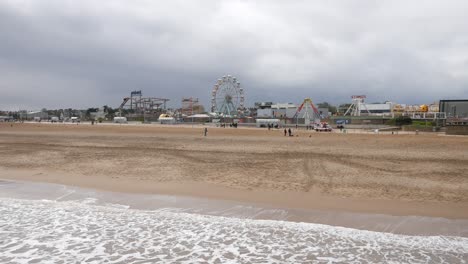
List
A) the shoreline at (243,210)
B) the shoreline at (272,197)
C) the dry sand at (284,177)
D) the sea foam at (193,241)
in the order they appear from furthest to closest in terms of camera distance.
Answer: the dry sand at (284,177), the shoreline at (272,197), the shoreline at (243,210), the sea foam at (193,241)

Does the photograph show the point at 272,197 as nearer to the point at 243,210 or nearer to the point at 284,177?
the point at 243,210

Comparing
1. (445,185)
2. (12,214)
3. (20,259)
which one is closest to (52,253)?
(20,259)

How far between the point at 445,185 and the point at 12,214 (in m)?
12.1

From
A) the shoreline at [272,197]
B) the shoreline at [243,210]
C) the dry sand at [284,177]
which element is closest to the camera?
the shoreline at [243,210]

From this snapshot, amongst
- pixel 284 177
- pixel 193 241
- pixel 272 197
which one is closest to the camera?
pixel 193 241

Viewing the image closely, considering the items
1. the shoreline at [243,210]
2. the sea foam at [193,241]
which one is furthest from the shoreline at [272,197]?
the sea foam at [193,241]

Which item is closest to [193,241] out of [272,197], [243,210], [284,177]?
[243,210]

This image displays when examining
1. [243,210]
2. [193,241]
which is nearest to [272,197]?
[243,210]

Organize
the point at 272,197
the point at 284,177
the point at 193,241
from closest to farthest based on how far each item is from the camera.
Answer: the point at 193,241 < the point at 272,197 < the point at 284,177

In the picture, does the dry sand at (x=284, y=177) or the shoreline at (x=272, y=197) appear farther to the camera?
the dry sand at (x=284, y=177)

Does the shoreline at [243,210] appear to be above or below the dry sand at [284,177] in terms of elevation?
below

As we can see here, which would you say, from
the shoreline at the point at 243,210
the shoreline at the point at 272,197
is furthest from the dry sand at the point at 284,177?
the shoreline at the point at 243,210

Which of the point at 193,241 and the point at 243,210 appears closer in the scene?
the point at 193,241

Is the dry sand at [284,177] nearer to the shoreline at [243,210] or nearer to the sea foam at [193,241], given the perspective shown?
the shoreline at [243,210]
